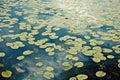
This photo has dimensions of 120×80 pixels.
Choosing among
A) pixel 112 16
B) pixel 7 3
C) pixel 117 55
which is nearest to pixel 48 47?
pixel 117 55

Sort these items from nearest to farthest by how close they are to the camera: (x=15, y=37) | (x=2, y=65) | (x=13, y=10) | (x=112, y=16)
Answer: (x=2, y=65) → (x=15, y=37) → (x=112, y=16) → (x=13, y=10)

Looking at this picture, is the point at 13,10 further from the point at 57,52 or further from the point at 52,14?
the point at 57,52

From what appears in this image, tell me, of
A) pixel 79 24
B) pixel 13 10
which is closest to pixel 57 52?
pixel 79 24

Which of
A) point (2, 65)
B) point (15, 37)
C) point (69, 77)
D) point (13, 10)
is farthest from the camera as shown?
point (13, 10)

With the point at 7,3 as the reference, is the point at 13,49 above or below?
below

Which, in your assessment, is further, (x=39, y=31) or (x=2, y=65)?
(x=39, y=31)

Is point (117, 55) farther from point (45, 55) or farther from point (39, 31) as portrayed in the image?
point (39, 31)
